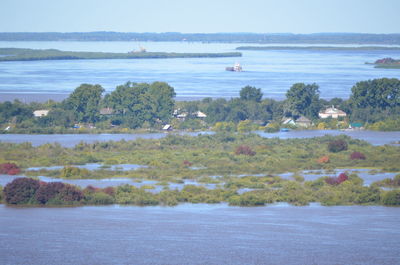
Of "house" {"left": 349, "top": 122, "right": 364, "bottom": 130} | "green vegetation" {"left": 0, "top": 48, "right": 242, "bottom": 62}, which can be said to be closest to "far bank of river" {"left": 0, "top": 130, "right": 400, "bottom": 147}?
"house" {"left": 349, "top": 122, "right": 364, "bottom": 130}

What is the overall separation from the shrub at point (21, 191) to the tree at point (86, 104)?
540 inches

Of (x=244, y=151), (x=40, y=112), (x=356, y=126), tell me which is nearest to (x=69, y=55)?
(x=40, y=112)

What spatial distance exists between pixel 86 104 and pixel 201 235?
17.6 m

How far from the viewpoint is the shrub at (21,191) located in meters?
17.0

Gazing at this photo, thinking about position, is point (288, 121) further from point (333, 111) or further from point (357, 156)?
point (357, 156)

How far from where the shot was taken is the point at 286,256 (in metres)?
13.4

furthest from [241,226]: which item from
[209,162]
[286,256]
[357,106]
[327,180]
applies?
[357,106]

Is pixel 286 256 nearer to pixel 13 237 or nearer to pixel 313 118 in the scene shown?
pixel 13 237

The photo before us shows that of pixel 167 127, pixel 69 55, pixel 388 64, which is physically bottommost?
pixel 69 55

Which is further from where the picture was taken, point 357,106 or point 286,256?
point 357,106

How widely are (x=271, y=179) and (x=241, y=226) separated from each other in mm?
4375

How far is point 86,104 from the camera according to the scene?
31266 millimetres

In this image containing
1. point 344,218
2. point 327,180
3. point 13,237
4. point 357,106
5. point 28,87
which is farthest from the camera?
point 28,87

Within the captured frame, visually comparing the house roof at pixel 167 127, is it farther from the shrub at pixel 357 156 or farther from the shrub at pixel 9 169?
the shrub at pixel 9 169
